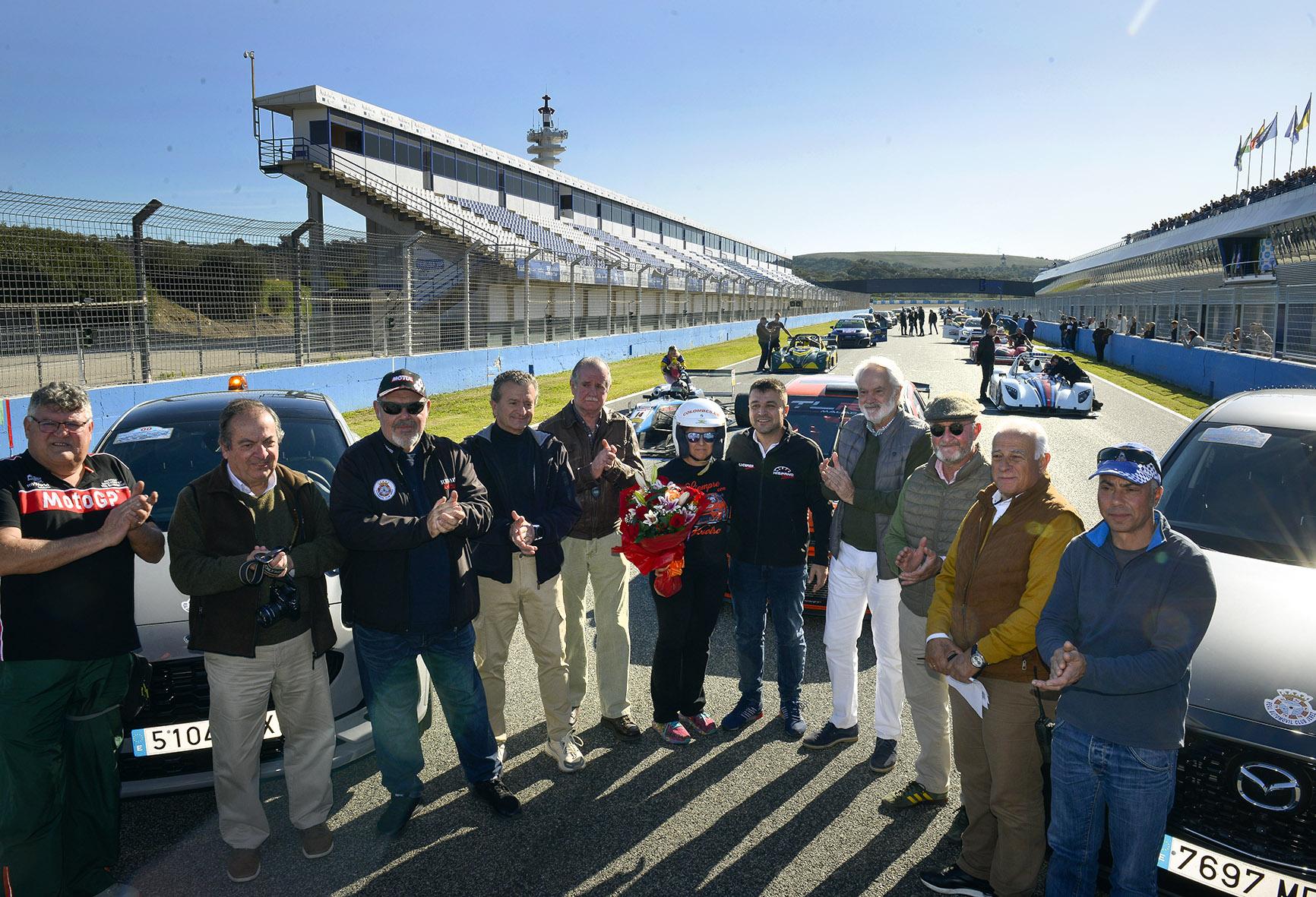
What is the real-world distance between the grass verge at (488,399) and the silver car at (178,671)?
516cm

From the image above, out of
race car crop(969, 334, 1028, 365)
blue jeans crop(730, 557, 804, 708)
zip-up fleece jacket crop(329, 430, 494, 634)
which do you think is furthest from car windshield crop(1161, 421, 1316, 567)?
race car crop(969, 334, 1028, 365)

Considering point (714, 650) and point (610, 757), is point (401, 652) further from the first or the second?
point (714, 650)

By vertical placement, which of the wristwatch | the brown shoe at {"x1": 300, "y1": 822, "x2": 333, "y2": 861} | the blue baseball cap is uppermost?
the blue baseball cap

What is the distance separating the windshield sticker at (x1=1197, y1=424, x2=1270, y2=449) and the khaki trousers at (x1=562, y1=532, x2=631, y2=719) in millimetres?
3420

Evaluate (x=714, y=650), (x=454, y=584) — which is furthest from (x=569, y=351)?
(x=454, y=584)

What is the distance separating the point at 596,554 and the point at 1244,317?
22848mm

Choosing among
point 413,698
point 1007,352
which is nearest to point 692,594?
point 413,698

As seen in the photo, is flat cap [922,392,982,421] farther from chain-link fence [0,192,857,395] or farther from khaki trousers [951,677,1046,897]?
chain-link fence [0,192,857,395]

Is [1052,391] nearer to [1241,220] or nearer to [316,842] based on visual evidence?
[316,842]

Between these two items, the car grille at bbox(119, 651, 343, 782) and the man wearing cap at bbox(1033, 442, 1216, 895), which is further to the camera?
the car grille at bbox(119, 651, 343, 782)

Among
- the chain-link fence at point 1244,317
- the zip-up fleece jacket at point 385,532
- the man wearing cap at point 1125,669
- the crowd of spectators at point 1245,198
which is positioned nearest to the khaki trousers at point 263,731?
the zip-up fleece jacket at point 385,532

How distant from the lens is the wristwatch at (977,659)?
3.32 m

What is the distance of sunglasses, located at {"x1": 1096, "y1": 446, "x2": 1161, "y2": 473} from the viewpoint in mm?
2877

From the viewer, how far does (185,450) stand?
5.22 m
